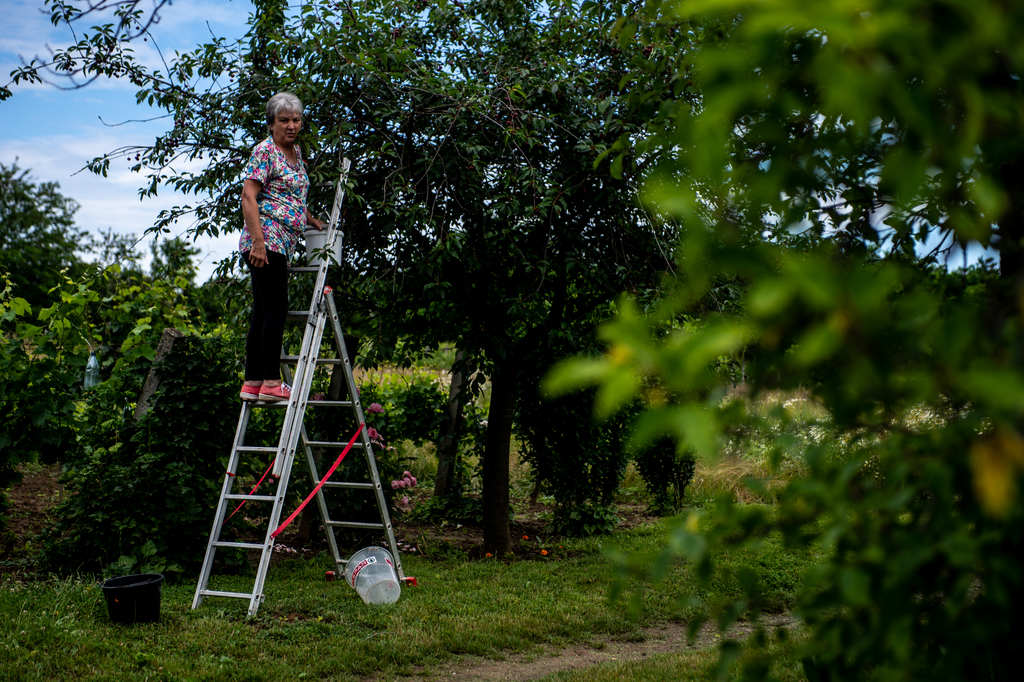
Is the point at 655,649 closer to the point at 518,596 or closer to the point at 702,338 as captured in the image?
the point at 518,596

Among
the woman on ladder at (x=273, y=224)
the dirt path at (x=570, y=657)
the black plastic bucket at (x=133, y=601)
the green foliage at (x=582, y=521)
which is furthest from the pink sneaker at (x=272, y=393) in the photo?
the green foliage at (x=582, y=521)

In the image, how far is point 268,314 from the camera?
14.2ft

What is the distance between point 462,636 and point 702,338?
373cm

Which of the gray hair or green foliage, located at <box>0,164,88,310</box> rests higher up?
green foliage, located at <box>0,164,88,310</box>

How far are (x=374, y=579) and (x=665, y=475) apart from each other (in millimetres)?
4115

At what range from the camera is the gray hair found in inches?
167

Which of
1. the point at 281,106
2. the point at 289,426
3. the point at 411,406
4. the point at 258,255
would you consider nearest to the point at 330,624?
the point at 289,426

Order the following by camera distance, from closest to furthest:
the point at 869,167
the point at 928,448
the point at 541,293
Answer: the point at 928,448, the point at 869,167, the point at 541,293

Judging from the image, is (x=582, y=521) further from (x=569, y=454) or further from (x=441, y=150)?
(x=441, y=150)

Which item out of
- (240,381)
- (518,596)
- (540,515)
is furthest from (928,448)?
(540,515)

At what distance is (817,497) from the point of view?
98cm

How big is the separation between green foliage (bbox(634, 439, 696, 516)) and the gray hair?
199 inches

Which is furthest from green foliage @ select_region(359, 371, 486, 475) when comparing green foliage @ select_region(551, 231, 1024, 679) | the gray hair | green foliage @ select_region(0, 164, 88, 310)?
green foliage @ select_region(0, 164, 88, 310)

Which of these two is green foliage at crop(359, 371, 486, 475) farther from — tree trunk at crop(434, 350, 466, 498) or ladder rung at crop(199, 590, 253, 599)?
ladder rung at crop(199, 590, 253, 599)
